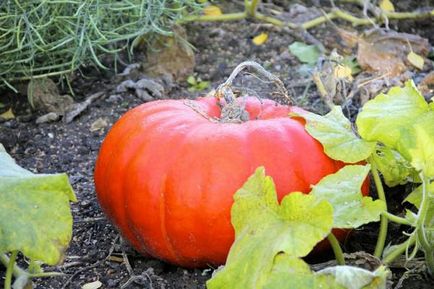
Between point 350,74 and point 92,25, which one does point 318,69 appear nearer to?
point 350,74

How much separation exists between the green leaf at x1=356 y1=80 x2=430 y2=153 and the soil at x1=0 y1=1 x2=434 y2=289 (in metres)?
0.30

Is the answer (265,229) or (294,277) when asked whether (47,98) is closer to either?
(265,229)

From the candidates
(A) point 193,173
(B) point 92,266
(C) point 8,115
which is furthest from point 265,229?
(C) point 8,115

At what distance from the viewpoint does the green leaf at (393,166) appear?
1.91 metres

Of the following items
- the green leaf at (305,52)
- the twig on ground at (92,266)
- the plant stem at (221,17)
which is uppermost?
the twig on ground at (92,266)

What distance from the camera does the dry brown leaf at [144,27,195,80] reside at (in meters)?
2.97

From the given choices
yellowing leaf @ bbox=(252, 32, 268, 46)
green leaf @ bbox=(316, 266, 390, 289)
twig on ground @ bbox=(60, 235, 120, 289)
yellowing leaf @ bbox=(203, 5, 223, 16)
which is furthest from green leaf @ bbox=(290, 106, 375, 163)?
→ yellowing leaf @ bbox=(203, 5, 223, 16)

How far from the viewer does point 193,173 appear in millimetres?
1796

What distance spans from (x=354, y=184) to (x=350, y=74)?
1.22 m

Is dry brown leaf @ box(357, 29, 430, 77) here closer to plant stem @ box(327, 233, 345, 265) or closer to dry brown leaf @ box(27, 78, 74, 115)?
dry brown leaf @ box(27, 78, 74, 115)

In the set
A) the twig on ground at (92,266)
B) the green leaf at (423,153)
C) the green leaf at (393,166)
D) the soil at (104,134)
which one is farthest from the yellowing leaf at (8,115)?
the green leaf at (423,153)

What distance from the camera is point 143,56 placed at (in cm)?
305

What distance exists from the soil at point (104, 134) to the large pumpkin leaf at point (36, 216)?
0.32m

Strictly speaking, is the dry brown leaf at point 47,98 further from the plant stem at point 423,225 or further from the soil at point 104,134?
the plant stem at point 423,225
